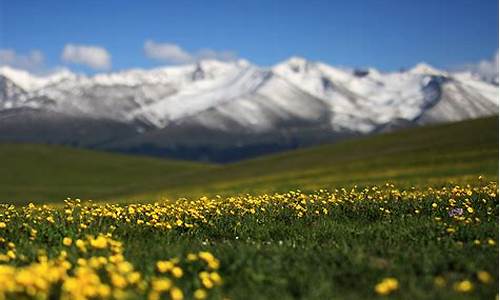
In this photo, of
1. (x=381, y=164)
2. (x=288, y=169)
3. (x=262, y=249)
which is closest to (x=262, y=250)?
(x=262, y=249)

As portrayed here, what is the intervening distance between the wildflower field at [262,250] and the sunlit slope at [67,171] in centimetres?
9114

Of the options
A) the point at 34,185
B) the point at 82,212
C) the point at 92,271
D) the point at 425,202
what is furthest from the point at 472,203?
the point at 34,185

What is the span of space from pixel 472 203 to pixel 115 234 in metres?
7.49

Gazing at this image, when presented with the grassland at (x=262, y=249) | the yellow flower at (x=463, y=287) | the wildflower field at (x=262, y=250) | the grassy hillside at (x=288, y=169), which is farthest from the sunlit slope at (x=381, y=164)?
the yellow flower at (x=463, y=287)

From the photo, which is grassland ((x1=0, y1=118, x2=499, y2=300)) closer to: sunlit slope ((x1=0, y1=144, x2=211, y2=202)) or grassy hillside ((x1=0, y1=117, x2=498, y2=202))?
grassy hillside ((x1=0, y1=117, x2=498, y2=202))

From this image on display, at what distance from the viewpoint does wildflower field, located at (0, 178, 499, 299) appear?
773 centimetres

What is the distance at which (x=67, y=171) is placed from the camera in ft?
516

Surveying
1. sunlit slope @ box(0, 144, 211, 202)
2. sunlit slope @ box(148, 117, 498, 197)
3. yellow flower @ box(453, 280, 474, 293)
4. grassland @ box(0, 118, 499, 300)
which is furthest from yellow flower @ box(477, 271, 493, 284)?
sunlit slope @ box(0, 144, 211, 202)

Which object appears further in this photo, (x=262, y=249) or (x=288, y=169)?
(x=288, y=169)

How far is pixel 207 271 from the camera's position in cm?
897

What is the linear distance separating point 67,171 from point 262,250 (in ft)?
503

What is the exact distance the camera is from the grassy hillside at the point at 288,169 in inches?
2131

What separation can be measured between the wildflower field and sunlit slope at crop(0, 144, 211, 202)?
3588 inches

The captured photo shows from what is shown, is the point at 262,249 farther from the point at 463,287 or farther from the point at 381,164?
the point at 381,164
